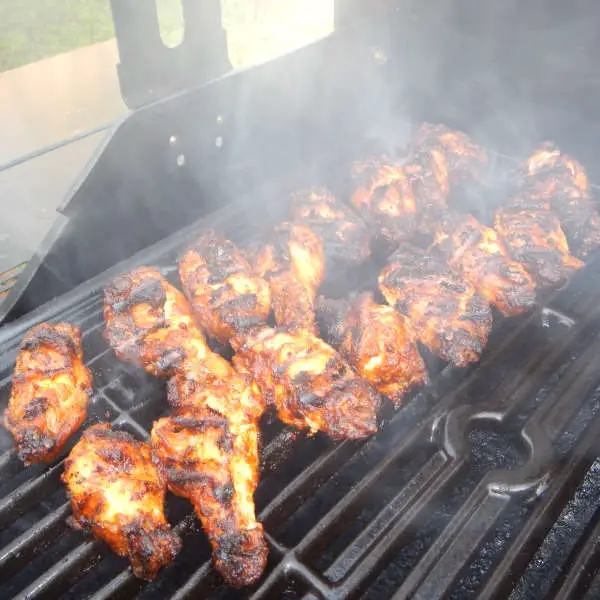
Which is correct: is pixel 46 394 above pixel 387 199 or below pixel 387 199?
below

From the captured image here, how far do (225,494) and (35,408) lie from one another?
0.78 m

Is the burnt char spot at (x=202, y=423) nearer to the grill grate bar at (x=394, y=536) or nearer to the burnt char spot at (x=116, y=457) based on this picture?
the burnt char spot at (x=116, y=457)

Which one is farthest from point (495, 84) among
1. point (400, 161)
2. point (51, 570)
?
point (51, 570)

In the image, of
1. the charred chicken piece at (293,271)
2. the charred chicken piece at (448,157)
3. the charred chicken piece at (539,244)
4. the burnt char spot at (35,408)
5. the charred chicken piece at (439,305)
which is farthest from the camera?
the charred chicken piece at (448,157)

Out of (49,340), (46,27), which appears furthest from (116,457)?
(46,27)

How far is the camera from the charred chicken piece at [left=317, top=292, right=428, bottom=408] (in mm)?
2303

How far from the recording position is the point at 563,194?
328cm

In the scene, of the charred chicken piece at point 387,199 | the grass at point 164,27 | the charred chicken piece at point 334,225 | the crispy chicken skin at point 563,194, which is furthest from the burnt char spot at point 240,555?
Result: the grass at point 164,27

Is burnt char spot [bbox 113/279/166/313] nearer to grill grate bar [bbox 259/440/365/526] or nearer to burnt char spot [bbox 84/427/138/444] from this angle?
burnt char spot [bbox 84/427/138/444]

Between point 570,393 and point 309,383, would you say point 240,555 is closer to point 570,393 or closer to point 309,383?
point 309,383

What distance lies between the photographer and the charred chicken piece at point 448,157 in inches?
140

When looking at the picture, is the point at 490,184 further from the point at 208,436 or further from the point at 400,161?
the point at 208,436

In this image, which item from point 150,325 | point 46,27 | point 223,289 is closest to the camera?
point 150,325

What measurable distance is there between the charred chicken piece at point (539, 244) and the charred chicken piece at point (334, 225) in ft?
2.42
